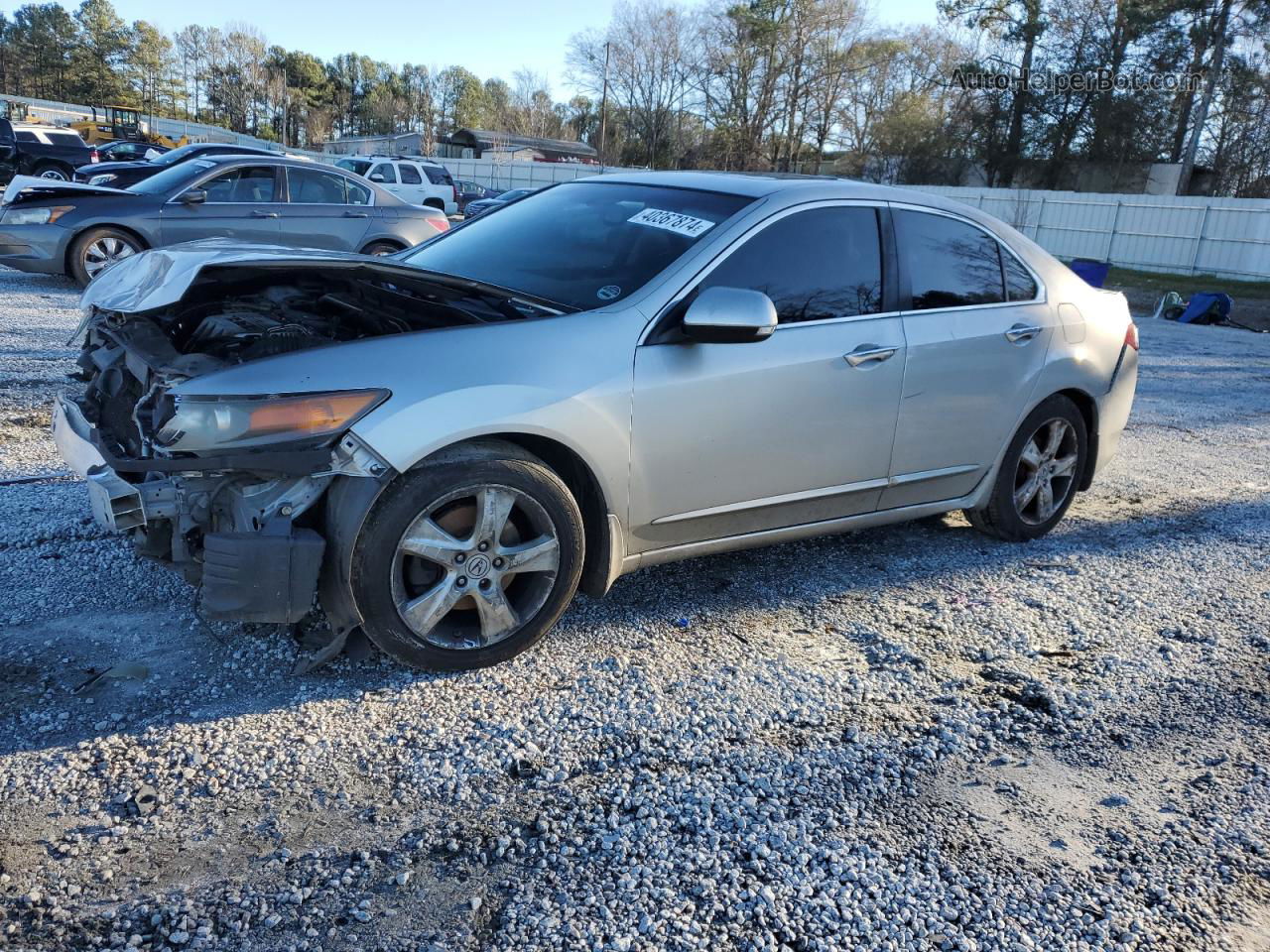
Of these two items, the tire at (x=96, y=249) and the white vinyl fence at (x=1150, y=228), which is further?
the white vinyl fence at (x=1150, y=228)

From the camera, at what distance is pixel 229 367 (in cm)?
301

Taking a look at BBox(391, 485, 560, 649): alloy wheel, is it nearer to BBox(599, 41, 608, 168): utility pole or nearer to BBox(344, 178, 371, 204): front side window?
BBox(344, 178, 371, 204): front side window

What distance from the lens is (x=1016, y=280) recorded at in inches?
189

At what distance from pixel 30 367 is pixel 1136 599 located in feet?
24.1

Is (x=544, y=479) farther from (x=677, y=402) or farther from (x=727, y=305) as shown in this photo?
(x=727, y=305)

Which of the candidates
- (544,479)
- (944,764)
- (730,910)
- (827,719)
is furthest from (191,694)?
(944,764)

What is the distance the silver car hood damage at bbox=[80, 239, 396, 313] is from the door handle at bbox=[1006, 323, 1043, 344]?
2.90 meters

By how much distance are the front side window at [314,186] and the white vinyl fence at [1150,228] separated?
2068 centimetres

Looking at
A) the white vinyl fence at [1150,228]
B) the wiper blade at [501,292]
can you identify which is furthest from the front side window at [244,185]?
the white vinyl fence at [1150,228]

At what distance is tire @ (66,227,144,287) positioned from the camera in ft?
33.5

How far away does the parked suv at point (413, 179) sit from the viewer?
24.5 metres

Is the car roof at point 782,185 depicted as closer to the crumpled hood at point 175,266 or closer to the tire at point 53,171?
the crumpled hood at point 175,266

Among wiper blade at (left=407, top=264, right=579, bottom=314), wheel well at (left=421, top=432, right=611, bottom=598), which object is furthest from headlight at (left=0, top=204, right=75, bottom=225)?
wheel well at (left=421, top=432, right=611, bottom=598)

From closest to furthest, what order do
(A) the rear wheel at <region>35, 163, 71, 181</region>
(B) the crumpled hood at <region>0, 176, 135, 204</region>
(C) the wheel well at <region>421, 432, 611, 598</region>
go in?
(C) the wheel well at <region>421, 432, 611, 598</region>
(B) the crumpled hood at <region>0, 176, 135, 204</region>
(A) the rear wheel at <region>35, 163, 71, 181</region>
